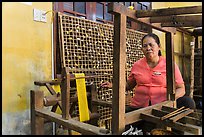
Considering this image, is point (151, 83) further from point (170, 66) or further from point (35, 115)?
point (35, 115)

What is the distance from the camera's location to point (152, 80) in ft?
5.36

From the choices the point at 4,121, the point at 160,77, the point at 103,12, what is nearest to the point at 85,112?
the point at 160,77

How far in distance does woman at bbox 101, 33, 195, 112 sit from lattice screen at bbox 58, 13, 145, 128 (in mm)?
371

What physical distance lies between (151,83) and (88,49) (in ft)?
2.46

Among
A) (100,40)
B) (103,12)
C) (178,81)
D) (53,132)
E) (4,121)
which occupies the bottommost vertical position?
(53,132)

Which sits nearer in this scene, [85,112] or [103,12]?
[85,112]

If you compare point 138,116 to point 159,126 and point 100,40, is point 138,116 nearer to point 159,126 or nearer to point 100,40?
point 159,126

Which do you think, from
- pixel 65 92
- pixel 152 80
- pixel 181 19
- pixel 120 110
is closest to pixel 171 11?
pixel 181 19

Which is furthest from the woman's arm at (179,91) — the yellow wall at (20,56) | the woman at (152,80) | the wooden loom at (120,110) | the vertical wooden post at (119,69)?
the yellow wall at (20,56)

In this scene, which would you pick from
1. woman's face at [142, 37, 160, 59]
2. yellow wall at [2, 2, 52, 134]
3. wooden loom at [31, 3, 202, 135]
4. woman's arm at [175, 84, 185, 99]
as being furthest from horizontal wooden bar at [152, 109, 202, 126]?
yellow wall at [2, 2, 52, 134]

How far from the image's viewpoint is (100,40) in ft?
7.38

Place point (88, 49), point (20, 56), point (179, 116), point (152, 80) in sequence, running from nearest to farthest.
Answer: point (179, 116)
point (152, 80)
point (20, 56)
point (88, 49)

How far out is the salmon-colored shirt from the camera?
1.60 metres

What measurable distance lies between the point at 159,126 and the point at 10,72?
3.97ft
